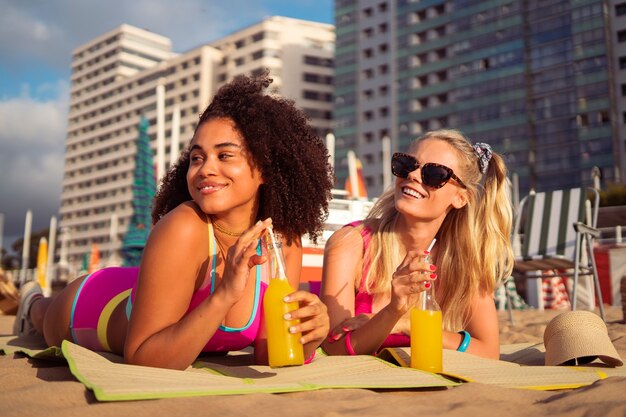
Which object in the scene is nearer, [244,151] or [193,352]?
[193,352]

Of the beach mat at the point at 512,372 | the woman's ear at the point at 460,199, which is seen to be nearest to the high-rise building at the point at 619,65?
the woman's ear at the point at 460,199

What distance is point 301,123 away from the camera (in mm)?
2764

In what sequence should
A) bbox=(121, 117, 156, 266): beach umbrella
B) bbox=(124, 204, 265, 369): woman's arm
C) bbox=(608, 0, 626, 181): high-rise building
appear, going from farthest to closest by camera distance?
bbox=(608, 0, 626, 181): high-rise building < bbox=(121, 117, 156, 266): beach umbrella < bbox=(124, 204, 265, 369): woman's arm

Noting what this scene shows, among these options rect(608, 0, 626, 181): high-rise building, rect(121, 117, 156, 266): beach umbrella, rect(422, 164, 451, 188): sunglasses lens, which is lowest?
rect(422, 164, 451, 188): sunglasses lens

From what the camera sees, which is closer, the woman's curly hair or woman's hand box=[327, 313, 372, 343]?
the woman's curly hair

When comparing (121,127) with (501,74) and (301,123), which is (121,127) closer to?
(501,74)

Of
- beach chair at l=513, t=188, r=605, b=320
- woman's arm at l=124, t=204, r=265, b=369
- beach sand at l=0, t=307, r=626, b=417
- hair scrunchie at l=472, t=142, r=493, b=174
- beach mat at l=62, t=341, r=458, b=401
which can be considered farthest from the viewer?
beach chair at l=513, t=188, r=605, b=320

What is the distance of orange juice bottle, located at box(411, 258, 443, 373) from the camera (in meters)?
2.23

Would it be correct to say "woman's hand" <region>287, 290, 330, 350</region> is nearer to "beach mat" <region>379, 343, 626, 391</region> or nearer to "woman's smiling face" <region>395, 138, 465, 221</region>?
"beach mat" <region>379, 343, 626, 391</region>

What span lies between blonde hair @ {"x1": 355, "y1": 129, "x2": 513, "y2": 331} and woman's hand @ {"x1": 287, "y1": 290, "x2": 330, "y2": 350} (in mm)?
868

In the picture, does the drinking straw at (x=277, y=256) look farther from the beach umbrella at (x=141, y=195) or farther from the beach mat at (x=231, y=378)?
the beach umbrella at (x=141, y=195)

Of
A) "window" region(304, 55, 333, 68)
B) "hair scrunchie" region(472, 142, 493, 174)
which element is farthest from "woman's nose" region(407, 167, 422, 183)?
"window" region(304, 55, 333, 68)

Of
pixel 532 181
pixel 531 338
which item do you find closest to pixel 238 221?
pixel 531 338

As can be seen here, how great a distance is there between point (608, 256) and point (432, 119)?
41447 mm
